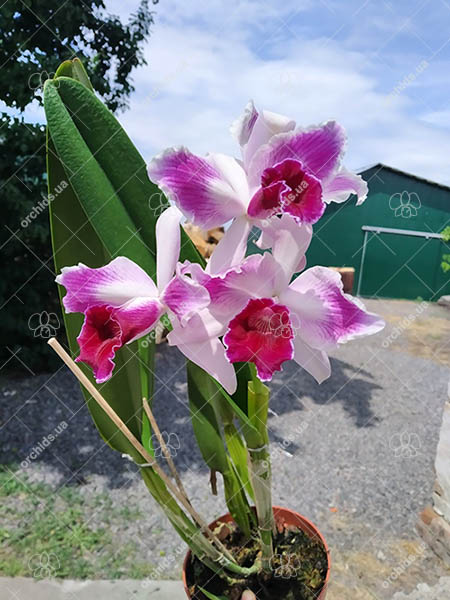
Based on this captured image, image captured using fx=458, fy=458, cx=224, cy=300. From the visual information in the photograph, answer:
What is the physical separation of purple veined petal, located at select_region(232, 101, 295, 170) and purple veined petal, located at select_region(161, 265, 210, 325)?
0.14 m

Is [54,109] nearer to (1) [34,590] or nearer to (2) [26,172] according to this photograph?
(1) [34,590]

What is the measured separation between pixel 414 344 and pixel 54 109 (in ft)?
12.7

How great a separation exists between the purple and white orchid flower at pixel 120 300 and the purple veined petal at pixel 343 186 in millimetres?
174

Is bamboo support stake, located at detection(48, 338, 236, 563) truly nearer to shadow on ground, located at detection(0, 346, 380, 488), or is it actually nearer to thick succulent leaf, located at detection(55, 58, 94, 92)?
thick succulent leaf, located at detection(55, 58, 94, 92)

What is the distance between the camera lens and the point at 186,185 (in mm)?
440

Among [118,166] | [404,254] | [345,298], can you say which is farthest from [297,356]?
[404,254]

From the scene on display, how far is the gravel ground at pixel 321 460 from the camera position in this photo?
5.13 ft

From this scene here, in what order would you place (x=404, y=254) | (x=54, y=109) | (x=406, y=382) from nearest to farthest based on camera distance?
1. (x=54, y=109)
2. (x=406, y=382)
3. (x=404, y=254)

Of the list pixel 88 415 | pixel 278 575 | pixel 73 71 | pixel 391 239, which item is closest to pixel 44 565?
pixel 88 415

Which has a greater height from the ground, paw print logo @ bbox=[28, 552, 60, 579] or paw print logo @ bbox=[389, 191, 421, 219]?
paw print logo @ bbox=[389, 191, 421, 219]

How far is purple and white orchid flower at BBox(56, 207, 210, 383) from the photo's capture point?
0.43 m

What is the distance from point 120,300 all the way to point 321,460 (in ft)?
6.23

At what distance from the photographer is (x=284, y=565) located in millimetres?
740

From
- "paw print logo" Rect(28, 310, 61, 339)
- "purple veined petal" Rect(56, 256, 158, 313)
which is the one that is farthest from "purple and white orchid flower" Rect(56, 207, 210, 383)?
"paw print logo" Rect(28, 310, 61, 339)
